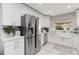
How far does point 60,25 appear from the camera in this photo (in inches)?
223

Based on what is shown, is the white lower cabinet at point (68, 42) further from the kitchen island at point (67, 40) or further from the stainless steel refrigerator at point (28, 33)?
the stainless steel refrigerator at point (28, 33)

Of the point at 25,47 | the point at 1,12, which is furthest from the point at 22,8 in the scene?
the point at 25,47

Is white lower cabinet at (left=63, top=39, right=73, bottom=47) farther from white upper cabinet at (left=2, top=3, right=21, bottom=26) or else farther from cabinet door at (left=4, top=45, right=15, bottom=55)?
cabinet door at (left=4, top=45, right=15, bottom=55)

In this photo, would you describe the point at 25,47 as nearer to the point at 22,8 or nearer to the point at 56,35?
the point at 22,8

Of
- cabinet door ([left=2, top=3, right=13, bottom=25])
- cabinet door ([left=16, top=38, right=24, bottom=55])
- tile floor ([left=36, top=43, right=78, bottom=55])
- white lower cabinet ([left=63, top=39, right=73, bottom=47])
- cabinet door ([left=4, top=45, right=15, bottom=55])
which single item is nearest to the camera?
cabinet door ([left=4, top=45, right=15, bottom=55])

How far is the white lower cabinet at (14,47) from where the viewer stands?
2.03 metres

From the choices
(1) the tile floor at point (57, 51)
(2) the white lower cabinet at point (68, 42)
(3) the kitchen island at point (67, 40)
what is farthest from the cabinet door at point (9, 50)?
(2) the white lower cabinet at point (68, 42)

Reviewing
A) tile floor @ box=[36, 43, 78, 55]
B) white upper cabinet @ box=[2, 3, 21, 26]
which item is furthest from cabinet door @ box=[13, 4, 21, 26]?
tile floor @ box=[36, 43, 78, 55]

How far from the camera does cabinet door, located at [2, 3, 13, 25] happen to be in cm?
231

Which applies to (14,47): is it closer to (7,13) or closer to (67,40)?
(7,13)

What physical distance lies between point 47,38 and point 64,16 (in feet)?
7.13

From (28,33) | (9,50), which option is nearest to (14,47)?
(9,50)

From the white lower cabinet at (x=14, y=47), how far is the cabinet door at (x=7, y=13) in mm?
704

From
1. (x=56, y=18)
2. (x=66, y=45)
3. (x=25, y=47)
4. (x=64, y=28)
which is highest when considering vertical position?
(x=56, y=18)
